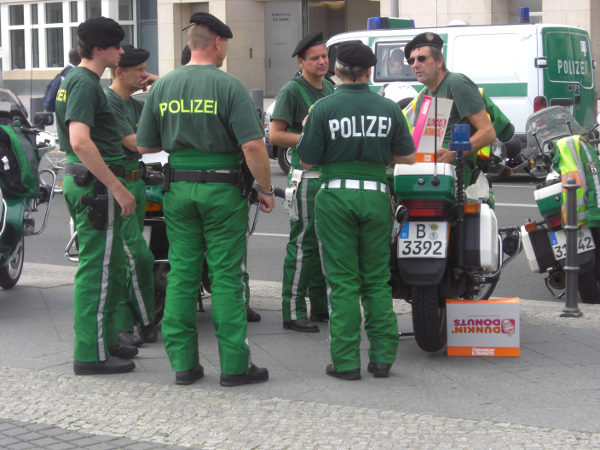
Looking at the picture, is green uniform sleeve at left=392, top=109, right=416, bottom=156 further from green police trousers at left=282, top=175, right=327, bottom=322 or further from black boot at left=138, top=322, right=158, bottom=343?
black boot at left=138, top=322, right=158, bottom=343

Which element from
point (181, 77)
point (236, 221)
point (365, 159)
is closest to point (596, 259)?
point (365, 159)

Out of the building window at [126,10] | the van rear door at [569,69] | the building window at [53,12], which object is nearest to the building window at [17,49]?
the building window at [53,12]

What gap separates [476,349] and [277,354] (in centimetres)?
116

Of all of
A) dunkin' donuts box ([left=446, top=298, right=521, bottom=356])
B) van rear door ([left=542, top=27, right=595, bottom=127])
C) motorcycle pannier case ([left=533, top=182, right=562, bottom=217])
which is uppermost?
van rear door ([left=542, top=27, right=595, bottom=127])

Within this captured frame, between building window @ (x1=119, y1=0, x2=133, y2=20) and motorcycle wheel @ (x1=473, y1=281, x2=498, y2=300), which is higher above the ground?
building window @ (x1=119, y1=0, x2=133, y2=20)

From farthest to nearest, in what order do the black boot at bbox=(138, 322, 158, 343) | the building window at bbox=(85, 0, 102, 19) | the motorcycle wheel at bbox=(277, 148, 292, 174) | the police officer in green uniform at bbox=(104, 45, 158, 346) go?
the building window at bbox=(85, 0, 102, 19), the motorcycle wheel at bbox=(277, 148, 292, 174), the black boot at bbox=(138, 322, 158, 343), the police officer in green uniform at bbox=(104, 45, 158, 346)

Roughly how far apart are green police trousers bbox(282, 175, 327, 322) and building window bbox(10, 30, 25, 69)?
1171 inches

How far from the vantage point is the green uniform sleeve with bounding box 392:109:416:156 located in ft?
15.5

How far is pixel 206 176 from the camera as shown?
15.2 feet

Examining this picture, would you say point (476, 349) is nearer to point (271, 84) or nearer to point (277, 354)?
point (277, 354)

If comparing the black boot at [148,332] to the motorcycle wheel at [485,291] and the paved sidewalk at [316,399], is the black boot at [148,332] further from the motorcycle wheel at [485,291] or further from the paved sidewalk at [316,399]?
the motorcycle wheel at [485,291]

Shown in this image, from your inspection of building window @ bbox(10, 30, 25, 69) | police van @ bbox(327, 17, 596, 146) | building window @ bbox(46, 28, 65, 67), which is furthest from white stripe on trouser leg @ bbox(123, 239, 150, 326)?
building window @ bbox(10, 30, 25, 69)

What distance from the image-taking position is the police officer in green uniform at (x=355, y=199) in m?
4.69

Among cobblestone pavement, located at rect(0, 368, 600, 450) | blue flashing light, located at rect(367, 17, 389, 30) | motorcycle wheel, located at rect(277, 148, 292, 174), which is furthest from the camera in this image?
motorcycle wheel, located at rect(277, 148, 292, 174)
